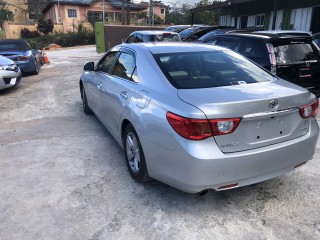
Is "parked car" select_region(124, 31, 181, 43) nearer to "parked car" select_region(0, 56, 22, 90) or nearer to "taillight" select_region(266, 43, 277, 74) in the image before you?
"parked car" select_region(0, 56, 22, 90)

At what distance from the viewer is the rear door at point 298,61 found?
221 inches

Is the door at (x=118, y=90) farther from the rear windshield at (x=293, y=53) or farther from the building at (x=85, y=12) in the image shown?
the building at (x=85, y=12)

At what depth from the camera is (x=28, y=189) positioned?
349cm

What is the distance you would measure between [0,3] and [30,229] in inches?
2285

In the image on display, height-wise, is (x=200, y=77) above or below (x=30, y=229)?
above

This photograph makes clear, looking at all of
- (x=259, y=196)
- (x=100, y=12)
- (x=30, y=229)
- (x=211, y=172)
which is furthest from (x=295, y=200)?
(x=100, y=12)

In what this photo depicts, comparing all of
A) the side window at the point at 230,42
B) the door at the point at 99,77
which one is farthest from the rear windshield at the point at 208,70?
the side window at the point at 230,42

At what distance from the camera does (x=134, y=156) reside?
11.8 ft

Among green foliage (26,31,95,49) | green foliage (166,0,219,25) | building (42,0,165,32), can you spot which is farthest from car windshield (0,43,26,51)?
green foliage (166,0,219,25)

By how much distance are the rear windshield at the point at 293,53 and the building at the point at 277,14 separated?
35.1ft

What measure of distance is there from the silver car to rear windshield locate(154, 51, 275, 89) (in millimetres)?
10

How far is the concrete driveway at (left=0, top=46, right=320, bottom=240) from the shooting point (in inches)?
110

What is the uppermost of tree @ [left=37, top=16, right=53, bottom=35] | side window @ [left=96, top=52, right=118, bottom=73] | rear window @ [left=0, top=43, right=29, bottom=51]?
tree @ [left=37, top=16, right=53, bottom=35]

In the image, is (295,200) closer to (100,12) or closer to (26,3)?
(100,12)
